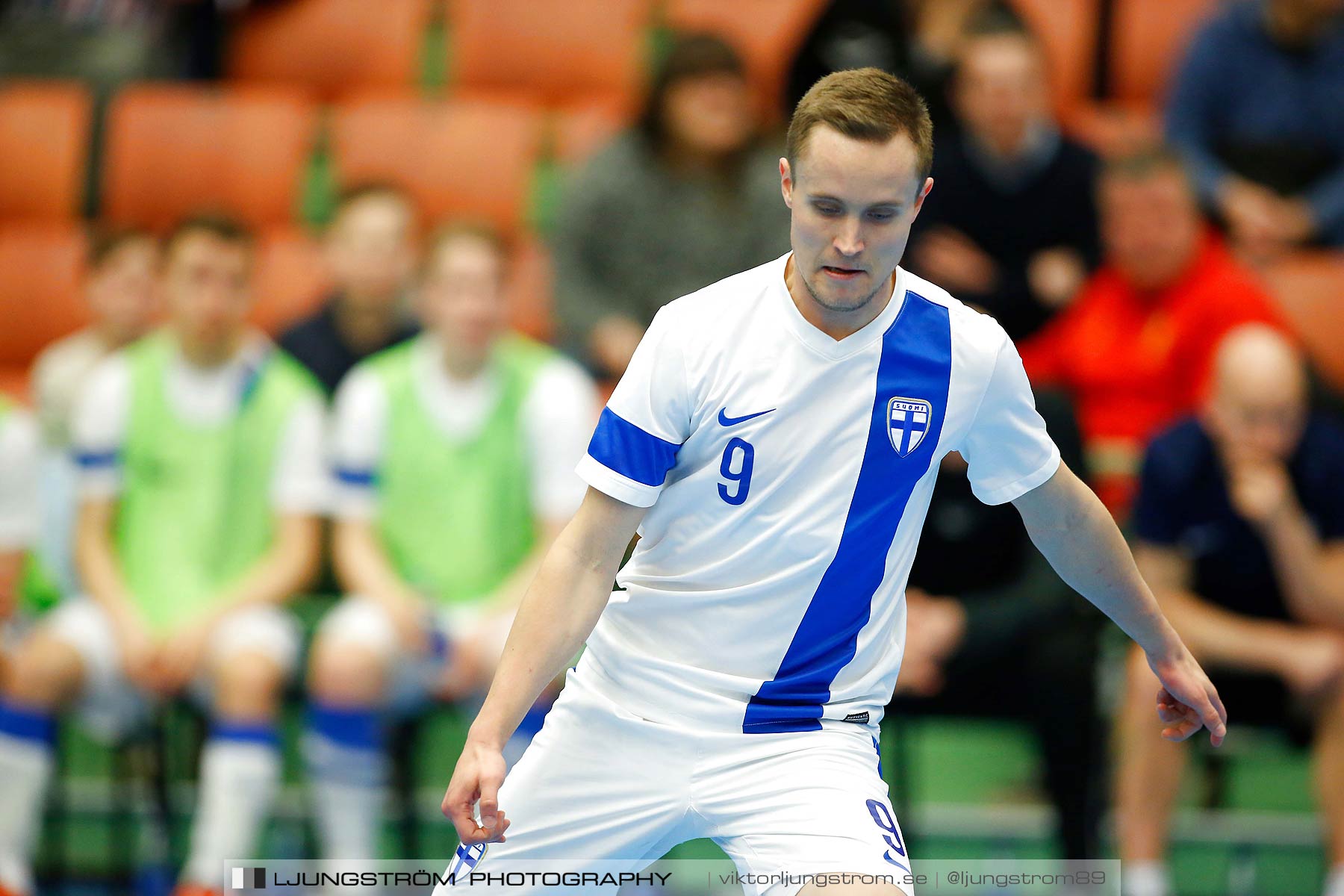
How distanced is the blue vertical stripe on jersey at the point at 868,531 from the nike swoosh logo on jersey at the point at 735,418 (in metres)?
0.20

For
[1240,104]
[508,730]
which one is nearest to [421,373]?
[508,730]

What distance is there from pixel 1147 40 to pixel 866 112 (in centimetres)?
509

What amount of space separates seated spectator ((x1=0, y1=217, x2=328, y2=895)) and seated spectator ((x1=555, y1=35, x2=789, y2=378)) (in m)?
1.09

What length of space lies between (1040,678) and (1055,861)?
0.56 m

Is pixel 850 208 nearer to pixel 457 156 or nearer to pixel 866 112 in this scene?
pixel 866 112

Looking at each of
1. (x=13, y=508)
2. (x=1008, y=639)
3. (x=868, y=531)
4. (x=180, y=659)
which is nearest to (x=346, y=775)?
(x=180, y=659)

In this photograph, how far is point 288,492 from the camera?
5422mm

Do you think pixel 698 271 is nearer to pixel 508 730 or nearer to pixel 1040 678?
pixel 1040 678

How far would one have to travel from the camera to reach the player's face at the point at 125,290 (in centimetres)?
615

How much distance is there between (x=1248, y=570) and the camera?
5.15 metres

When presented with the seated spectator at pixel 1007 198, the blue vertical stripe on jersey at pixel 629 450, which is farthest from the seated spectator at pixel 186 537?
the blue vertical stripe on jersey at pixel 629 450

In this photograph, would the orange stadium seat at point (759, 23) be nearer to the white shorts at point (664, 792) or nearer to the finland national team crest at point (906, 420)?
the finland national team crest at point (906, 420)

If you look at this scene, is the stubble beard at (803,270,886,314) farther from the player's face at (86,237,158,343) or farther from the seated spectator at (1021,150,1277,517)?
the player's face at (86,237,158,343)

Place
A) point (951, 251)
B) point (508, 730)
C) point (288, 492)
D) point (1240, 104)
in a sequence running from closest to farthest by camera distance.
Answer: point (508, 730) < point (288, 492) < point (951, 251) < point (1240, 104)
